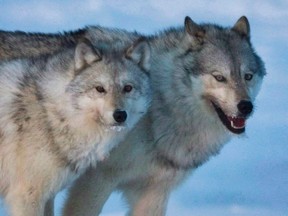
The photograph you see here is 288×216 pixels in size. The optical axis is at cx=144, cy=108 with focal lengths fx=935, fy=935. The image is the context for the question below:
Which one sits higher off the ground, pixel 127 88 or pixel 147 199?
pixel 127 88

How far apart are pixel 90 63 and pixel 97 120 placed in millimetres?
724

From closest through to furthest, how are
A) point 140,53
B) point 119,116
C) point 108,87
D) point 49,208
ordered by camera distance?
point 119,116 < point 108,87 < point 140,53 < point 49,208

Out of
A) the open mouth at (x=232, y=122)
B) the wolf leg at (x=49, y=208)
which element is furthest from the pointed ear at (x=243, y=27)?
the wolf leg at (x=49, y=208)

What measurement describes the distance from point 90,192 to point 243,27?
320 centimetres

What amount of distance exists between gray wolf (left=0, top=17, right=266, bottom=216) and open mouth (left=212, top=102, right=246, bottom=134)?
13 millimetres

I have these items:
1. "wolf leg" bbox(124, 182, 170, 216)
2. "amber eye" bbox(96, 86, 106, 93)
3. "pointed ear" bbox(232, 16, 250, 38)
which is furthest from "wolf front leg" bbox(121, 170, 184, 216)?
"amber eye" bbox(96, 86, 106, 93)

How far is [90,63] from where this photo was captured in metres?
11.5

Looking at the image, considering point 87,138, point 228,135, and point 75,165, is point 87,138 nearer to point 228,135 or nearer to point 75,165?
point 75,165

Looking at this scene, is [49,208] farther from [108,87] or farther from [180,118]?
[108,87]

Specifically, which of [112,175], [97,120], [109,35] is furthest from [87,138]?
[109,35]

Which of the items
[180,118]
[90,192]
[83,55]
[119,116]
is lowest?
[90,192]

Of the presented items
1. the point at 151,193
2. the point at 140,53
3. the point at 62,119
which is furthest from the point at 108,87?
the point at 151,193

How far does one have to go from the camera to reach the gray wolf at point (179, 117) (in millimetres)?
12547

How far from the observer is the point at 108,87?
36.8ft
